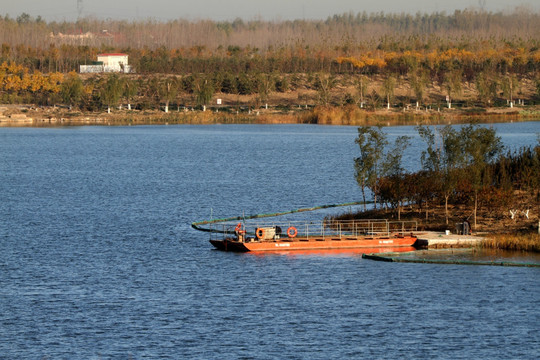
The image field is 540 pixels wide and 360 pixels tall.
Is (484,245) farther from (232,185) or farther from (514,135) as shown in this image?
(514,135)

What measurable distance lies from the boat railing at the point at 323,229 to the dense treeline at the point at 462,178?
2.75m

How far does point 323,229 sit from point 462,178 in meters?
10.5

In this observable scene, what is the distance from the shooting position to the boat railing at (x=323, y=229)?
60.3 metres

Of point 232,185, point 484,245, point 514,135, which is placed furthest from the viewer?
point 514,135

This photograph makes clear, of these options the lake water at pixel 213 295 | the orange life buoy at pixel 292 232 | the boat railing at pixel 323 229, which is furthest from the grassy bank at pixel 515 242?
the orange life buoy at pixel 292 232

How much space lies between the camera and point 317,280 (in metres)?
51.8

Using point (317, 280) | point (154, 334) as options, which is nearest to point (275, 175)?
point (317, 280)

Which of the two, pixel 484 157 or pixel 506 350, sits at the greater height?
pixel 484 157

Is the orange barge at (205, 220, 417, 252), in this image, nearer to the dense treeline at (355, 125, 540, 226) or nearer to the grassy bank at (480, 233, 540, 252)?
the dense treeline at (355, 125, 540, 226)

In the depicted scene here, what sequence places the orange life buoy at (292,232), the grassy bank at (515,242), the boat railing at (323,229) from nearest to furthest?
the grassy bank at (515,242)
the orange life buoy at (292,232)
the boat railing at (323,229)

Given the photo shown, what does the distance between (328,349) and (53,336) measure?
40.9ft

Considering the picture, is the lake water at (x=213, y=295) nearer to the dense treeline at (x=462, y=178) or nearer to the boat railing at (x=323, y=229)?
the boat railing at (x=323, y=229)

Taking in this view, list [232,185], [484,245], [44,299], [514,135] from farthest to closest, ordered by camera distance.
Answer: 1. [514,135]
2. [232,185]
3. [484,245]
4. [44,299]

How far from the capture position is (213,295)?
1921 inches
